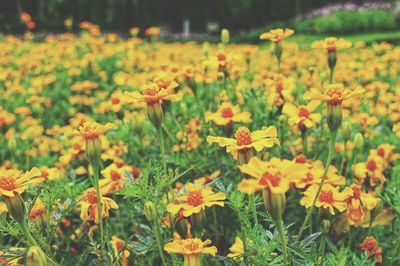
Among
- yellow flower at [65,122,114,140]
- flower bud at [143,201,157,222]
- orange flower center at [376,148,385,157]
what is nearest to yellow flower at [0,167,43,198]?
yellow flower at [65,122,114,140]

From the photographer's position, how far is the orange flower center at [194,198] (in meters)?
1.17

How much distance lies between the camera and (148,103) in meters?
1.30

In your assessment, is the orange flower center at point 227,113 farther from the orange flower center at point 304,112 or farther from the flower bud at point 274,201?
the flower bud at point 274,201

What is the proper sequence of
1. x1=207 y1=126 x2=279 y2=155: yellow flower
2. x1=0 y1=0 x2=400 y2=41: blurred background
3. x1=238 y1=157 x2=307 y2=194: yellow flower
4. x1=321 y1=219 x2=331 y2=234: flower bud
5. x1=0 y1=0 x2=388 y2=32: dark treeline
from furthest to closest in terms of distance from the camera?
x1=0 y1=0 x2=388 y2=32: dark treeline < x1=0 y1=0 x2=400 y2=41: blurred background < x1=321 y1=219 x2=331 y2=234: flower bud < x1=207 y1=126 x2=279 y2=155: yellow flower < x1=238 y1=157 x2=307 y2=194: yellow flower

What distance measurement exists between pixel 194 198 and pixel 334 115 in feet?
1.21

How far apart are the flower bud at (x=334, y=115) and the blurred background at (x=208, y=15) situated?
10931mm

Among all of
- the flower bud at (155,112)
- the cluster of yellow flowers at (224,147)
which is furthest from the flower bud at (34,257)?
the flower bud at (155,112)

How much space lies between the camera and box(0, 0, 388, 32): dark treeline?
14375 mm

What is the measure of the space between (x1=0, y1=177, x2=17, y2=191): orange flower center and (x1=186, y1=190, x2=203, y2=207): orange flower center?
37cm

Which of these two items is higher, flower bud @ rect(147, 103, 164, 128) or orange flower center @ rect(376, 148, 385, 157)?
flower bud @ rect(147, 103, 164, 128)

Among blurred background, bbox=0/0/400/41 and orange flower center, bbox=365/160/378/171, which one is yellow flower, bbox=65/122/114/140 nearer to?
orange flower center, bbox=365/160/378/171

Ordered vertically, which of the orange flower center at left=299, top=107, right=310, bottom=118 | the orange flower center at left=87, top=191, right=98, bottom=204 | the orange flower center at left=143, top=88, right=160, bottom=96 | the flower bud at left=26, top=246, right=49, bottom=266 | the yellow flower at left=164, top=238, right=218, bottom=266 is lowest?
the orange flower center at left=87, top=191, right=98, bottom=204

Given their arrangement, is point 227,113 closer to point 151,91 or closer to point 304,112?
point 304,112

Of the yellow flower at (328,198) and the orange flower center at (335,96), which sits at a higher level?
the orange flower center at (335,96)
